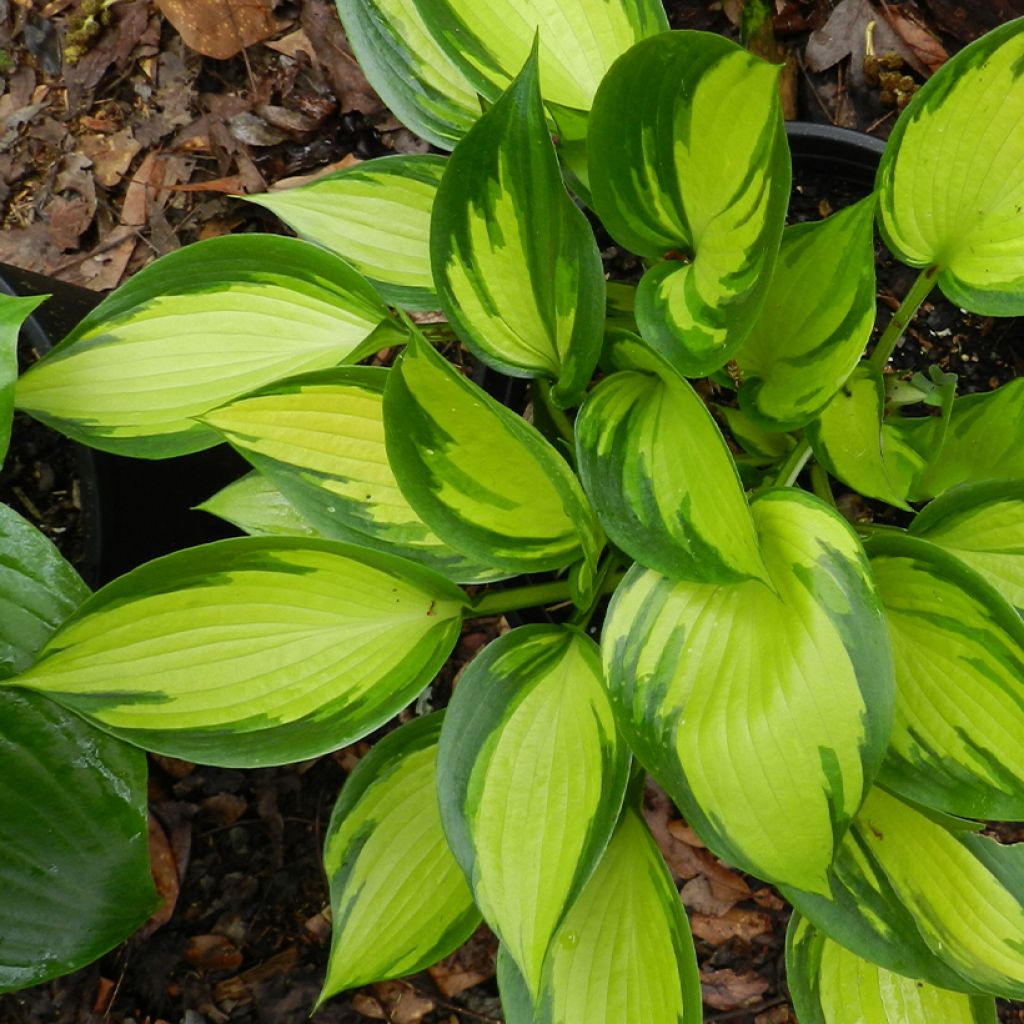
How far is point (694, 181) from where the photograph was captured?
63cm

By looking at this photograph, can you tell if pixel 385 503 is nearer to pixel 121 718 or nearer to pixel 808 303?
pixel 121 718

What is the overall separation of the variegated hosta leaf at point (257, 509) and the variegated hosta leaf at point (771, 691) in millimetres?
353

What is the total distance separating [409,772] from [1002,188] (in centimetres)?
71

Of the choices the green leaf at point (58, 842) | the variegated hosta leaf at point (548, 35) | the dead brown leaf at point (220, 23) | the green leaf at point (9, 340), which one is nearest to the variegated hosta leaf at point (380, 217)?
the variegated hosta leaf at point (548, 35)

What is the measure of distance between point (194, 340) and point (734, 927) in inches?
35.8

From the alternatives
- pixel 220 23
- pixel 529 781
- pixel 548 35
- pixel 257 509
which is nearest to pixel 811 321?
pixel 548 35

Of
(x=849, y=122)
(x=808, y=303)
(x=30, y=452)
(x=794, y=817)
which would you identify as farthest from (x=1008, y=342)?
(x=30, y=452)

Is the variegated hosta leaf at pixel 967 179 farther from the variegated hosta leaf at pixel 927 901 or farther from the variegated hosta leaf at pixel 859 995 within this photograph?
the variegated hosta leaf at pixel 859 995

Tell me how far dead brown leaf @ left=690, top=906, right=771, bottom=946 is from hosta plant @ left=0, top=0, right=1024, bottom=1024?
0.29 meters

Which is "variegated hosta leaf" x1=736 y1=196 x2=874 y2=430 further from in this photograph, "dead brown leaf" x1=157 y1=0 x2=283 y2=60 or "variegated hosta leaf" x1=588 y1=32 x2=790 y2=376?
"dead brown leaf" x1=157 y1=0 x2=283 y2=60

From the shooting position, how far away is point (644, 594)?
2.15ft

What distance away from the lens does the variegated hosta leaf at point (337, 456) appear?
0.70 m

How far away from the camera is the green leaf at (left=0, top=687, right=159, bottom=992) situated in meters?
0.76

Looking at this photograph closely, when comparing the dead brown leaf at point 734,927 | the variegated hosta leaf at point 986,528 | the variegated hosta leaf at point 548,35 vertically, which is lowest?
the dead brown leaf at point 734,927
